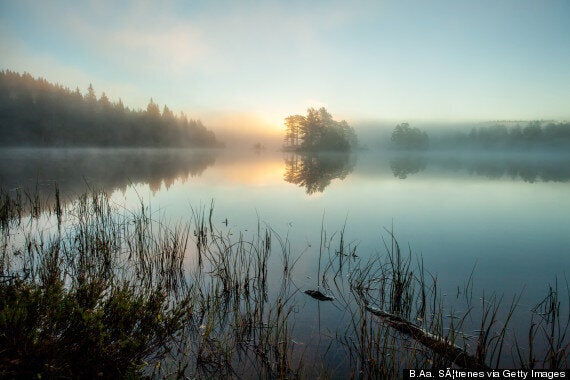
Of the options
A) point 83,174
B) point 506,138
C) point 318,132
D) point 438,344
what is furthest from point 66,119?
point 506,138

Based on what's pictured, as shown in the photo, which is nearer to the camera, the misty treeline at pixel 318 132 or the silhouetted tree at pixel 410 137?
the misty treeline at pixel 318 132

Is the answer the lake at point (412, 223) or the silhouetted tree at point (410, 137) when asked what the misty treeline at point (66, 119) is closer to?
the lake at point (412, 223)

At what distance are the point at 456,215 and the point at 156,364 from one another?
1546 centimetres

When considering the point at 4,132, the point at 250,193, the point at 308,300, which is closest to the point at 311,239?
the point at 308,300

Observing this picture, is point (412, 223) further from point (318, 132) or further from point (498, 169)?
point (318, 132)

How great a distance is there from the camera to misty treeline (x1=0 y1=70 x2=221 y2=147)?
86188mm

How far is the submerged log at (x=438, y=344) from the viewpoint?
397 centimetres

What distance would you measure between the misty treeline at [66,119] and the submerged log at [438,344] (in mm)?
111756

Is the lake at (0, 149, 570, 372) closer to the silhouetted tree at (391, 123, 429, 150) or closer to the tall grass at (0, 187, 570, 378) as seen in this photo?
the tall grass at (0, 187, 570, 378)

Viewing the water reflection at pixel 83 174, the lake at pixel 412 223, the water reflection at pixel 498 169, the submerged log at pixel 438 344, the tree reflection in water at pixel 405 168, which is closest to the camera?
the submerged log at pixel 438 344

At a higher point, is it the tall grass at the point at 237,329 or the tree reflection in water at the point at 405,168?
the tree reflection in water at the point at 405,168

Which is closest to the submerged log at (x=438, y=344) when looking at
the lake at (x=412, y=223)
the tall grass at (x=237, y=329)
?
the tall grass at (x=237, y=329)

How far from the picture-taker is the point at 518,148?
5733 inches

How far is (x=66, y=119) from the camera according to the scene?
94375mm
